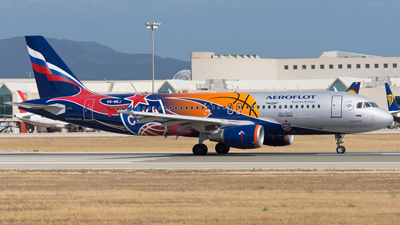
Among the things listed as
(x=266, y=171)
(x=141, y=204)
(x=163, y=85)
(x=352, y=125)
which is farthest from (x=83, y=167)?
(x=163, y=85)

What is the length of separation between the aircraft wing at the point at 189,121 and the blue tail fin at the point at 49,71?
7394 mm

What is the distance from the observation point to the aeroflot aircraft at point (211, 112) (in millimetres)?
32781

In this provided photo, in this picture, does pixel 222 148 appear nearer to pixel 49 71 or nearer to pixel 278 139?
pixel 278 139

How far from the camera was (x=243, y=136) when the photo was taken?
31.8 metres

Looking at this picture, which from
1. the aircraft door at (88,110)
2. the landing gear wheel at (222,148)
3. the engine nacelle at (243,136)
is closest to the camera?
the engine nacelle at (243,136)

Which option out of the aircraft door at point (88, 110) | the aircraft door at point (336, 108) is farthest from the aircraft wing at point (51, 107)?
the aircraft door at point (336, 108)

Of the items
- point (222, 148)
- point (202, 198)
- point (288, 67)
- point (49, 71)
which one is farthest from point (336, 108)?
point (288, 67)

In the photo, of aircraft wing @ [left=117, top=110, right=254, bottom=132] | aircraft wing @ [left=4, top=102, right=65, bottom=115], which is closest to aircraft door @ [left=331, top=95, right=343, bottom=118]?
aircraft wing @ [left=117, top=110, right=254, bottom=132]

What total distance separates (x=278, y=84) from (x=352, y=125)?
79.9 m

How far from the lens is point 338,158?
29578mm

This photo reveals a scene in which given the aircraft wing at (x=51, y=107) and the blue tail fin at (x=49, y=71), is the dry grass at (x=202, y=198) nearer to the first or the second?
the aircraft wing at (x=51, y=107)

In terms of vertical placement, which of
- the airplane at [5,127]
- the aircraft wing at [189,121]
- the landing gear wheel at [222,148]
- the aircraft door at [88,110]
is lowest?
the airplane at [5,127]

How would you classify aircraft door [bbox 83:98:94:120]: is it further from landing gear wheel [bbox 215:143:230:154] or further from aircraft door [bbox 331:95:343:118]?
aircraft door [bbox 331:95:343:118]

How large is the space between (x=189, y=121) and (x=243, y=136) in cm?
376
